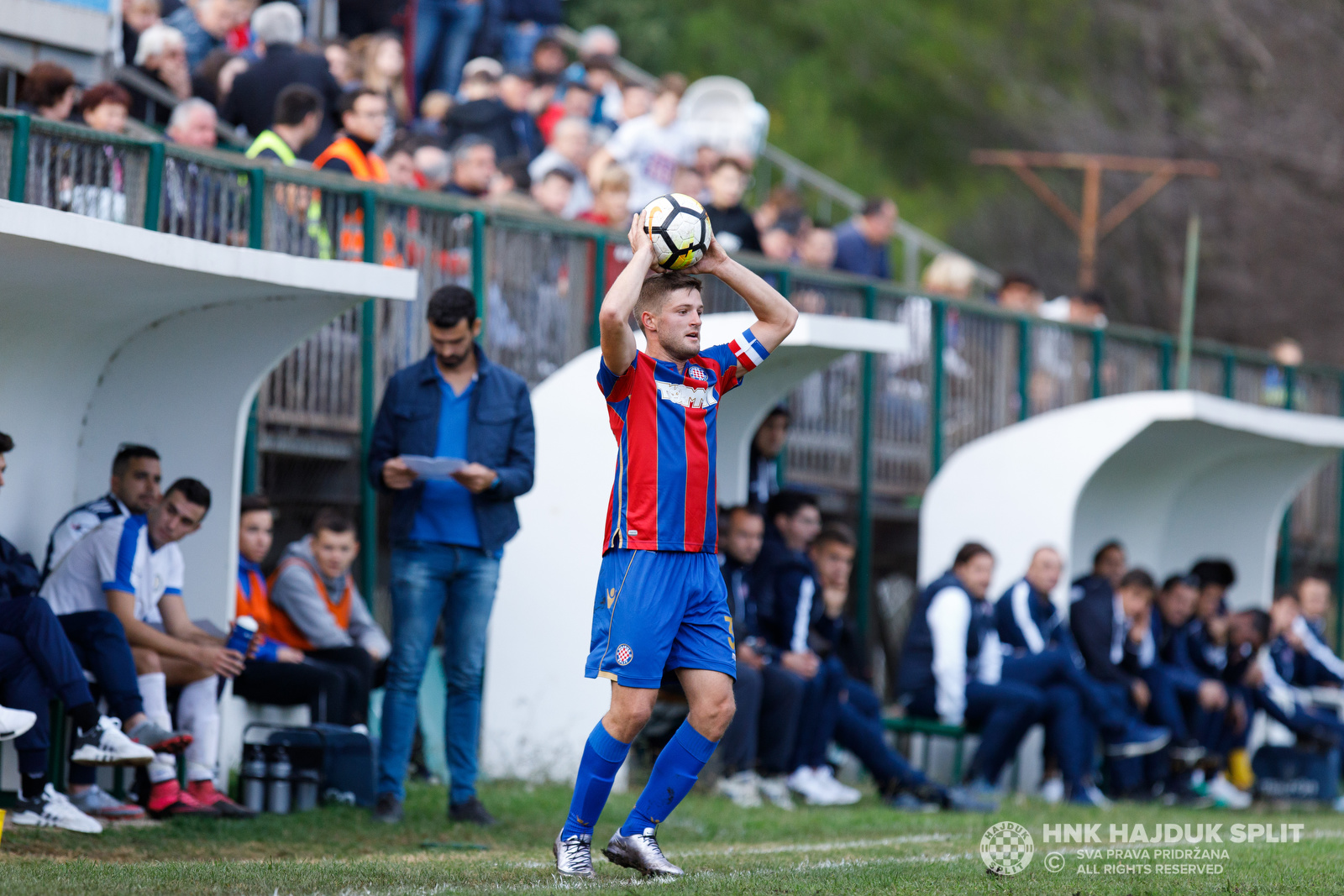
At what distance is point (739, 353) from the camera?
268 inches

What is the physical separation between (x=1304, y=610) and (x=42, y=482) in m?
9.12

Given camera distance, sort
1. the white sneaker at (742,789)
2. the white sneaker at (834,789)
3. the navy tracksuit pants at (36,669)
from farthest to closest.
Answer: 1. the white sneaker at (834,789)
2. the white sneaker at (742,789)
3. the navy tracksuit pants at (36,669)

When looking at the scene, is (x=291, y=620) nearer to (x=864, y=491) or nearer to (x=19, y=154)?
(x=19, y=154)

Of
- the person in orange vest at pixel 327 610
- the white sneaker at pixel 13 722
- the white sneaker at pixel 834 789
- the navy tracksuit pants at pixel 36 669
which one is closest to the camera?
the white sneaker at pixel 13 722

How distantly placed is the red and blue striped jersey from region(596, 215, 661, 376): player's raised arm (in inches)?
2.8

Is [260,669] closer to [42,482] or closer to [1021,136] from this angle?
[42,482]

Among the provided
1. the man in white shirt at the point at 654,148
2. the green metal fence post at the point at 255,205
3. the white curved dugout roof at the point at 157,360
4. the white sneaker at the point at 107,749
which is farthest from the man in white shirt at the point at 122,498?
the man in white shirt at the point at 654,148

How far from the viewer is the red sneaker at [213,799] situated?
27.2 ft

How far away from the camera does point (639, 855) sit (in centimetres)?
636

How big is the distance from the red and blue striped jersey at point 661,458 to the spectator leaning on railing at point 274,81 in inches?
243

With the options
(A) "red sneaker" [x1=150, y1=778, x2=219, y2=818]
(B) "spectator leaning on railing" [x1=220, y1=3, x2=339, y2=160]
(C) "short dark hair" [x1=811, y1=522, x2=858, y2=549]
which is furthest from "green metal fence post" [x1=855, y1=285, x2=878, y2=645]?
(A) "red sneaker" [x1=150, y1=778, x2=219, y2=818]

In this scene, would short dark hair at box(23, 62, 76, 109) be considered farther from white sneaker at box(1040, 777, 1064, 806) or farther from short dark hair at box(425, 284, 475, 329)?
white sneaker at box(1040, 777, 1064, 806)

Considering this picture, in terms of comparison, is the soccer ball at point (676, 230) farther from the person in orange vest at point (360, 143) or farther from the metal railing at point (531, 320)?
the person in orange vest at point (360, 143)

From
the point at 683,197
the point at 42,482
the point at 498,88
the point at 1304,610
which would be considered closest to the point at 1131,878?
the point at 683,197
